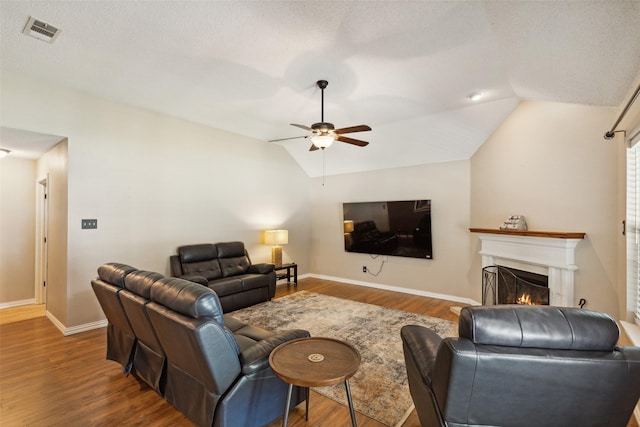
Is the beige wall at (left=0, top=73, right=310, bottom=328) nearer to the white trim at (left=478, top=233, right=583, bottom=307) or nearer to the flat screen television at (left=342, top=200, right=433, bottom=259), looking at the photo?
the flat screen television at (left=342, top=200, right=433, bottom=259)

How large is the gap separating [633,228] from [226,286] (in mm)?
4368

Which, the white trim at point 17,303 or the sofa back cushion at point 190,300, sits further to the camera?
the white trim at point 17,303

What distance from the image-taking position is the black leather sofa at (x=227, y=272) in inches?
165

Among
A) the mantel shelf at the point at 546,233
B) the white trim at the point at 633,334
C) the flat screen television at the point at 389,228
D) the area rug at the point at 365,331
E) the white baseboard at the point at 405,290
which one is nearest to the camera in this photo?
the white trim at the point at 633,334

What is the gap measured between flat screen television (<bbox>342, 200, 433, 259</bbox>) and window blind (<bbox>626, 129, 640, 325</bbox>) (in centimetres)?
277

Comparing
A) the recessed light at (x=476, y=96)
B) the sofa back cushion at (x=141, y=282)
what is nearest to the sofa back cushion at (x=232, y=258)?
the sofa back cushion at (x=141, y=282)

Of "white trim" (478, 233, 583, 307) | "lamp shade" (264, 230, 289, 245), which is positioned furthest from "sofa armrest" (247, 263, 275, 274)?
"white trim" (478, 233, 583, 307)

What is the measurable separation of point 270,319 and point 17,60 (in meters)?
3.95

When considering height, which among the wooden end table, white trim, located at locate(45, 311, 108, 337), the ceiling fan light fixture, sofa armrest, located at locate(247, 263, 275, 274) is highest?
the ceiling fan light fixture

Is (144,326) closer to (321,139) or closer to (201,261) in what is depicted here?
(321,139)

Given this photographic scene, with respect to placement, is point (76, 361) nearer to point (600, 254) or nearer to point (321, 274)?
point (321, 274)

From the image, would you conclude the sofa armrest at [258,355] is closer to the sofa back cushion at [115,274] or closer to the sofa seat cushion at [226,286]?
the sofa back cushion at [115,274]

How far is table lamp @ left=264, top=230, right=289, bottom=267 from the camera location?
5488 millimetres

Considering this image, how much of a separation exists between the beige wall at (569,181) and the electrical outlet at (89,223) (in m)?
5.40
